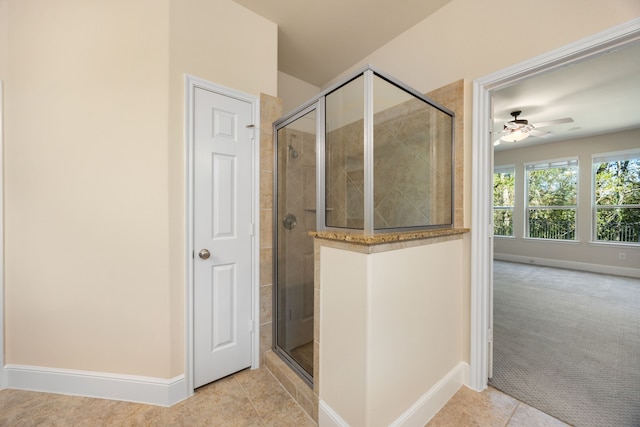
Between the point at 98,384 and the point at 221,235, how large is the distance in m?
1.21

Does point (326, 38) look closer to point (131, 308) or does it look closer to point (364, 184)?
point (364, 184)

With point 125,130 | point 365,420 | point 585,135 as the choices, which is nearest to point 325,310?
point 365,420

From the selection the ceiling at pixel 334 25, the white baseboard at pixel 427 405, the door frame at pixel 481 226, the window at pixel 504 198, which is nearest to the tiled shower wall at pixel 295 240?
the white baseboard at pixel 427 405

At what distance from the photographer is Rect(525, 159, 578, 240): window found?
17.5 ft

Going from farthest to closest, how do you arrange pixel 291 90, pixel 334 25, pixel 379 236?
pixel 291 90, pixel 334 25, pixel 379 236

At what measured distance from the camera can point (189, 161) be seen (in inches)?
66.2

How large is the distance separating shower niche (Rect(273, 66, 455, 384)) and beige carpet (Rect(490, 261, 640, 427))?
1279 mm

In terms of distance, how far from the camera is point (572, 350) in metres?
2.20

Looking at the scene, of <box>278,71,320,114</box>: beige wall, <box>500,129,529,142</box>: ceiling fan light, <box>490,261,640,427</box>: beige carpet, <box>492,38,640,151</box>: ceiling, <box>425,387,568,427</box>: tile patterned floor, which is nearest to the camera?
<box>425,387,568,427</box>: tile patterned floor

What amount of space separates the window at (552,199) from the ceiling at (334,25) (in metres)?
5.54

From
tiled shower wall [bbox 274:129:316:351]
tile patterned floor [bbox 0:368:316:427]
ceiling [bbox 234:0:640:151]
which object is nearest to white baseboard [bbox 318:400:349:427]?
tile patterned floor [bbox 0:368:316:427]

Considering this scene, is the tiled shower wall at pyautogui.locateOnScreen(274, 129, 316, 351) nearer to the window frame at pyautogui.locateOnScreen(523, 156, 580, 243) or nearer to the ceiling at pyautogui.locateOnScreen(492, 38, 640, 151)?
the ceiling at pyautogui.locateOnScreen(492, 38, 640, 151)

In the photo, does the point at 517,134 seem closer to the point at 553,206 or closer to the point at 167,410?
the point at 553,206

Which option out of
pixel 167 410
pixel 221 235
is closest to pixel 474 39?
pixel 221 235
